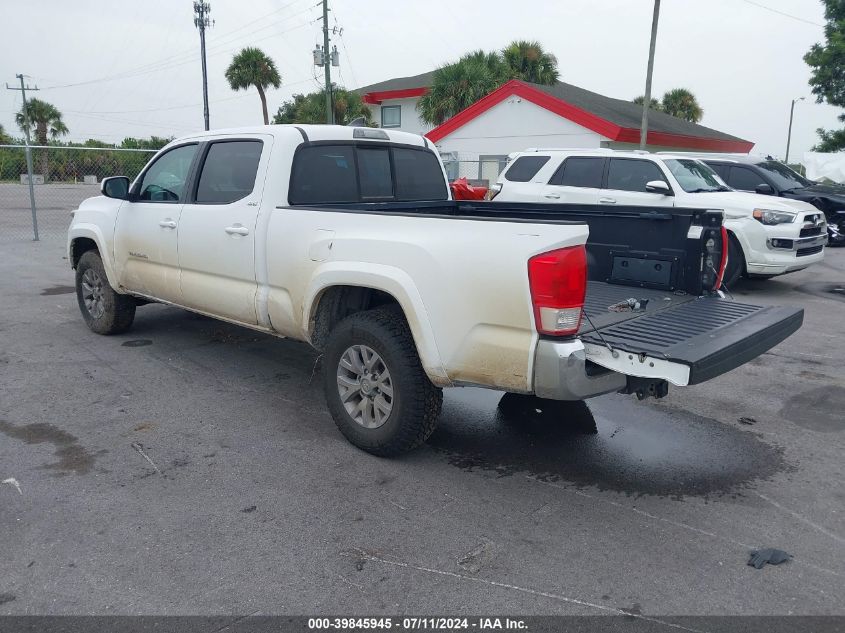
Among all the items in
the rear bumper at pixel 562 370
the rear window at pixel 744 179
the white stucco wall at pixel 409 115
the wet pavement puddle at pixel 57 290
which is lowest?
the wet pavement puddle at pixel 57 290

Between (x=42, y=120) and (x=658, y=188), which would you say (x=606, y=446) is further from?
(x=42, y=120)

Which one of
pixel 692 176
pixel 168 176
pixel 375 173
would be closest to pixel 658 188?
pixel 692 176

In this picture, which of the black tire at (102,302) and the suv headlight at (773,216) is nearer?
the black tire at (102,302)

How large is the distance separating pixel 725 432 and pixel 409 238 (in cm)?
266

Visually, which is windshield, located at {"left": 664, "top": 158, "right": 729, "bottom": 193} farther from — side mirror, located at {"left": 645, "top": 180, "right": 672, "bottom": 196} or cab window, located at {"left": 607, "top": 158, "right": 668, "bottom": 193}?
side mirror, located at {"left": 645, "top": 180, "right": 672, "bottom": 196}

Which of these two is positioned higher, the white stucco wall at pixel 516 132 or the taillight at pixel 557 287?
the white stucco wall at pixel 516 132

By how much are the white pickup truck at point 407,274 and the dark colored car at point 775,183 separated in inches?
326

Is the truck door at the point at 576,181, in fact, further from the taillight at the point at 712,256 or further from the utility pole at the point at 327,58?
the utility pole at the point at 327,58

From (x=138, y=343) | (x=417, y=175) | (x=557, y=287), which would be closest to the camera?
(x=557, y=287)

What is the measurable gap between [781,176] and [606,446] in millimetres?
10997

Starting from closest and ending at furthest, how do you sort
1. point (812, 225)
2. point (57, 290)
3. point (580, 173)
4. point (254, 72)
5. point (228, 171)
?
1. point (228, 171)
2. point (57, 290)
3. point (812, 225)
4. point (580, 173)
5. point (254, 72)

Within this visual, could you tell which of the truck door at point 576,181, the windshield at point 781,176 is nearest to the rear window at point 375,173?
the truck door at point 576,181

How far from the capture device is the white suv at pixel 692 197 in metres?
9.92

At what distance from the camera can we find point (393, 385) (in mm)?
4043
